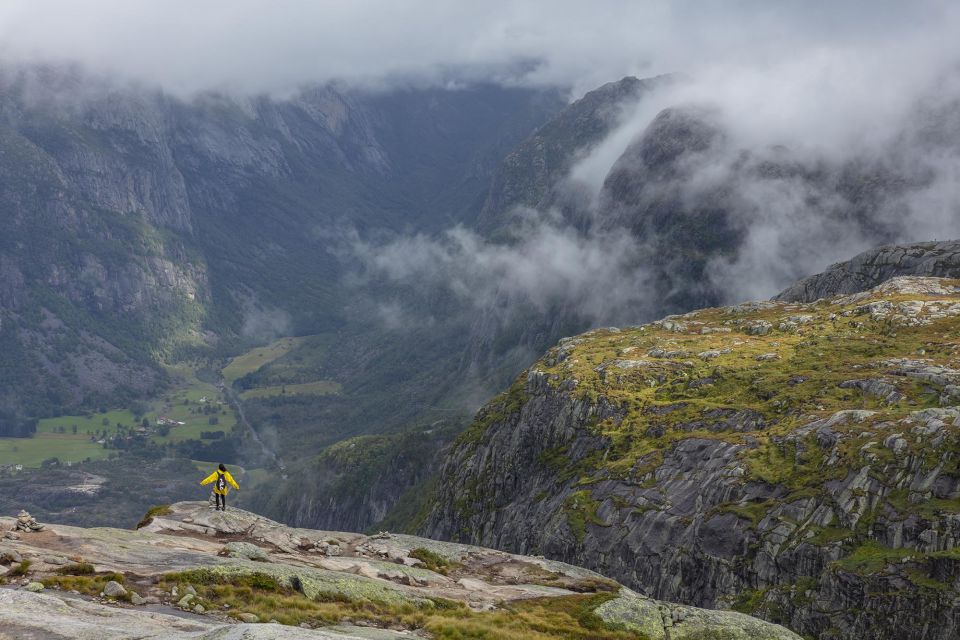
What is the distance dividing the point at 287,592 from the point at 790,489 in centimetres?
9089

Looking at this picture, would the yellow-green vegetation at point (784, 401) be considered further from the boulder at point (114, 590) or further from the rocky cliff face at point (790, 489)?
the boulder at point (114, 590)

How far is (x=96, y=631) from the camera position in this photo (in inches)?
1811

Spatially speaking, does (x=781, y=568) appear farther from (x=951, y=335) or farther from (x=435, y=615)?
(x=951, y=335)

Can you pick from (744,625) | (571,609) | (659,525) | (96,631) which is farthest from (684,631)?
(659,525)

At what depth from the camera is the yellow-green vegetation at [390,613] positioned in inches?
2265

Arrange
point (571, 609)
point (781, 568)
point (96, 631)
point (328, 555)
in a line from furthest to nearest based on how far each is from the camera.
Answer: point (781, 568) < point (328, 555) < point (571, 609) < point (96, 631)

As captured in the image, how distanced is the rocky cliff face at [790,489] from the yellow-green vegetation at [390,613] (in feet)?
178

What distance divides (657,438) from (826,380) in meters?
35.8

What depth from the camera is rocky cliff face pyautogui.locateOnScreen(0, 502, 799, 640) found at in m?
50.3

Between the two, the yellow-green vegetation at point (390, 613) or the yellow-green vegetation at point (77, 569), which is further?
the yellow-green vegetation at point (77, 569)

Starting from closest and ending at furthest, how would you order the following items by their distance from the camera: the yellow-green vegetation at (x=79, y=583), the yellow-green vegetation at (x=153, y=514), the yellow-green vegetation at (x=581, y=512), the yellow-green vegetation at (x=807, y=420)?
the yellow-green vegetation at (x=79, y=583), the yellow-green vegetation at (x=153, y=514), the yellow-green vegetation at (x=807, y=420), the yellow-green vegetation at (x=581, y=512)

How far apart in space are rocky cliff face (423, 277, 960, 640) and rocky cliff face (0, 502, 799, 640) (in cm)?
4095

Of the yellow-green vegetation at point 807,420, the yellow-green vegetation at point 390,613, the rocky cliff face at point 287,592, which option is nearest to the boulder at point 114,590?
the rocky cliff face at point 287,592

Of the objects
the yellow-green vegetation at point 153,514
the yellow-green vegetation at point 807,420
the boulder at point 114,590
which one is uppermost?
the yellow-green vegetation at point 807,420
